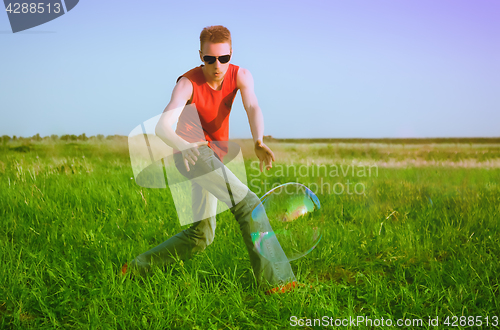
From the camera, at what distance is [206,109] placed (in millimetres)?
2799

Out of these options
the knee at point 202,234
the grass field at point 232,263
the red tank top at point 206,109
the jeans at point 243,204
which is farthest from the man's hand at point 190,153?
the grass field at point 232,263

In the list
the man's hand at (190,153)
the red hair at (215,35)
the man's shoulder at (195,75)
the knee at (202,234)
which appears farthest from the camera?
the knee at (202,234)

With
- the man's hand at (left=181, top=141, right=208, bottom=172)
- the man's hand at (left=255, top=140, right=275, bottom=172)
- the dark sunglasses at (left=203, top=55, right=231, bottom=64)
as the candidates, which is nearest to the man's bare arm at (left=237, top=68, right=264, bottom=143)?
the man's hand at (left=255, top=140, right=275, bottom=172)

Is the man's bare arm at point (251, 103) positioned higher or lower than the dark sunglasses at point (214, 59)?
lower

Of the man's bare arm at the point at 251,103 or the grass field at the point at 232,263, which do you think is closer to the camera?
the grass field at the point at 232,263

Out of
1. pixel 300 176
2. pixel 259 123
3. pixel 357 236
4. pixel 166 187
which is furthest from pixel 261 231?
pixel 300 176

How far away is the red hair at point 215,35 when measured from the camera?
258 centimetres

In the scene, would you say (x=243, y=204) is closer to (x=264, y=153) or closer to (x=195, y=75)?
(x=264, y=153)

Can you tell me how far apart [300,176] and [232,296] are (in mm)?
4304

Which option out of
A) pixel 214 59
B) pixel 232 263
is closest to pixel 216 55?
pixel 214 59

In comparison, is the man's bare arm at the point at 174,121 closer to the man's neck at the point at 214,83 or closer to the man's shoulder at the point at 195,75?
the man's shoulder at the point at 195,75

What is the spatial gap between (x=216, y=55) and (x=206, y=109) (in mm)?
436

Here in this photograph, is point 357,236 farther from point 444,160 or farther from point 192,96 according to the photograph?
point 444,160

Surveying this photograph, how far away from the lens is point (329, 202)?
16.2 feet
